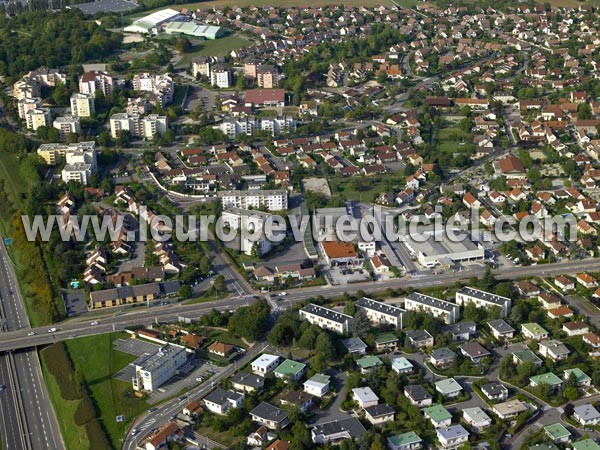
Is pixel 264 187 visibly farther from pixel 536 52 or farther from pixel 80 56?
pixel 536 52

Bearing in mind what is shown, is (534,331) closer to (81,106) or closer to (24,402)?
(24,402)

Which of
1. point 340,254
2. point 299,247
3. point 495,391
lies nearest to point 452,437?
point 495,391

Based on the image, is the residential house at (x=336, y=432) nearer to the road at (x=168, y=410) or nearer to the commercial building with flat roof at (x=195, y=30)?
the road at (x=168, y=410)

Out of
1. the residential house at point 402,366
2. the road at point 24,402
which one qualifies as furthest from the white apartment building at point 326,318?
the road at point 24,402

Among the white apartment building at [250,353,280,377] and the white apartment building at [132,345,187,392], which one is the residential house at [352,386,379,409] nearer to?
the white apartment building at [250,353,280,377]

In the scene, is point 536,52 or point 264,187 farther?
point 536,52

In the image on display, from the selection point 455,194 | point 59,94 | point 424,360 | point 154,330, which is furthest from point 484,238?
point 59,94

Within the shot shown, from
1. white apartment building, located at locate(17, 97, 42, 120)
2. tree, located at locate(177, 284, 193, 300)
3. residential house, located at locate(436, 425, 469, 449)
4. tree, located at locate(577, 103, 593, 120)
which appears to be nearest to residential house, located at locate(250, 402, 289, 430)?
residential house, located at locate(436, 425, 469, 449)
